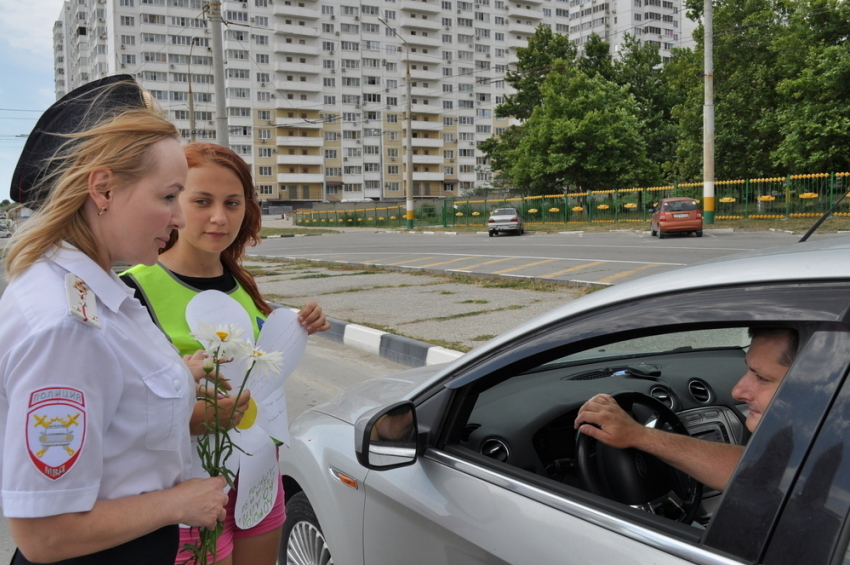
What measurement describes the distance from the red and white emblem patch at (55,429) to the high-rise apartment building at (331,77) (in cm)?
8606

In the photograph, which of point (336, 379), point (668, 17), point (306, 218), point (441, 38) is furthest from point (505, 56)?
point (336, 379)

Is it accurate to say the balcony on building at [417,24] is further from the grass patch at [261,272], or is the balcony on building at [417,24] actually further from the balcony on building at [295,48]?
the grass patch at [261,272]

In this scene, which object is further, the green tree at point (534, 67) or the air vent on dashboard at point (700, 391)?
the green tree at point (534, 67)

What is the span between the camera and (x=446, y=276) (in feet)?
46.9

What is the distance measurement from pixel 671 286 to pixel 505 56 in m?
116

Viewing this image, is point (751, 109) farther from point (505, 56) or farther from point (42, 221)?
point (505, 56)

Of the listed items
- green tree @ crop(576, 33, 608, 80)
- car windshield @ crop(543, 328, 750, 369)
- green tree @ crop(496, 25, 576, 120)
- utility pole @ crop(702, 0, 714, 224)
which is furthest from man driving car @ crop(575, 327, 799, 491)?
green tree @ crop(576, 33, 608, 80)

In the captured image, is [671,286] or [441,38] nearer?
[671,286]

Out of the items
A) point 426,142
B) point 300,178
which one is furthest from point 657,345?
point 426,142

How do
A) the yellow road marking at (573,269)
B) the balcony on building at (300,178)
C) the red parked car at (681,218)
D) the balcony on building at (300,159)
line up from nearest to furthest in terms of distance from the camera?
the yellow road marking at (573,269) → the red parked car at (681,218) → the balcony on building at (300,159) → the balcony on building at (300,178)

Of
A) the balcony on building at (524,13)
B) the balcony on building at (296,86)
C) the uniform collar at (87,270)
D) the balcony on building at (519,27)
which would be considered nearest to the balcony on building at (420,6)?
the balcony on building at (519,27)

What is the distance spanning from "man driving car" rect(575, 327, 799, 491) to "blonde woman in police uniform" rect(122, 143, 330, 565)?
Result: 0.88 meters

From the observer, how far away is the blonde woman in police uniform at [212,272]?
210cm

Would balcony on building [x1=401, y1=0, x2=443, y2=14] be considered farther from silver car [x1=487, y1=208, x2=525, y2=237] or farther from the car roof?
the car roof
